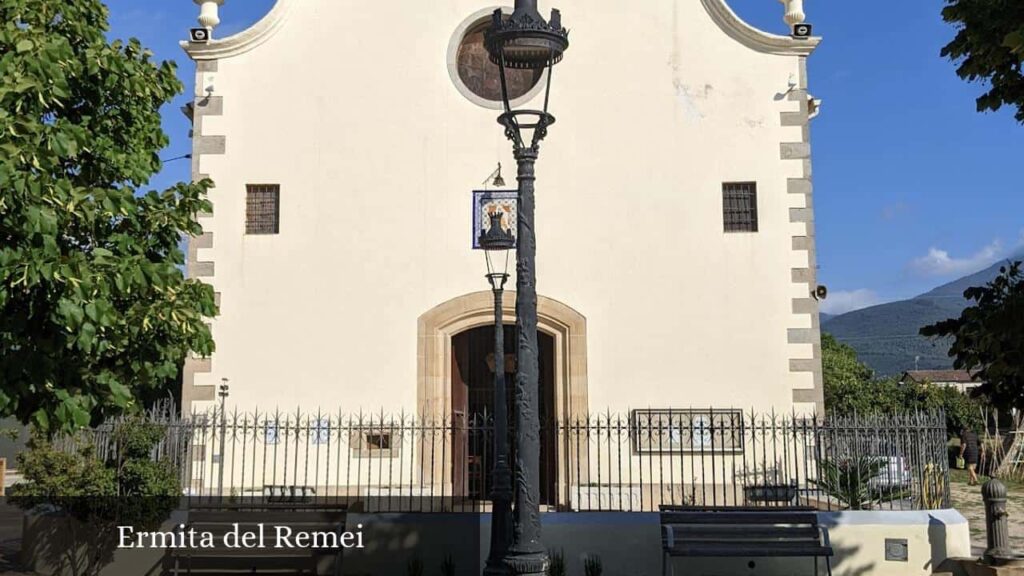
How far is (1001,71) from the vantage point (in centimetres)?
674

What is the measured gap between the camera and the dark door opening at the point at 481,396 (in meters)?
13.5

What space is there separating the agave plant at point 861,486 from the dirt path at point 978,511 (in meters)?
2.63

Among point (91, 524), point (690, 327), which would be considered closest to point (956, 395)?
point (690, 327)

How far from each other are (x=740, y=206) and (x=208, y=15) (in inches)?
344

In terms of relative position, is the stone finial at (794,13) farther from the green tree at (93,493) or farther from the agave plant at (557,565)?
A: the green tree at (93,493)

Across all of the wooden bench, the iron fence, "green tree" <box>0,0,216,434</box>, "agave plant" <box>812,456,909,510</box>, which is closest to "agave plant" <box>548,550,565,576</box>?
Answer: the wooden bench

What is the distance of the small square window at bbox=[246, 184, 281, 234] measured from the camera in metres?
13.8

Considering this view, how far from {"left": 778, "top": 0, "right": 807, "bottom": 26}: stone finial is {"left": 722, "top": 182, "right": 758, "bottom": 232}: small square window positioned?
2.65 metres

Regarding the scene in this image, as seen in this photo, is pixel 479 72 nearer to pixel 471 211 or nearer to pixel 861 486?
pixel 471 211

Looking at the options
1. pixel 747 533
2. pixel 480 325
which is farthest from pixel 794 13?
pixel 747 533

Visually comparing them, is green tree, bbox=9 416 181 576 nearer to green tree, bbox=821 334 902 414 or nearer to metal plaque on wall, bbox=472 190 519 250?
metal plaque on wall, bbox=472 190 519 250

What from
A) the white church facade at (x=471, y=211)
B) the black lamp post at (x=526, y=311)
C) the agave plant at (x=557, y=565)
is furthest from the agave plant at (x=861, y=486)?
the black lamp post at (x=526, y=311)

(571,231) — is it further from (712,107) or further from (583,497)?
(583,497)

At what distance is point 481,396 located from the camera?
14.1 m
